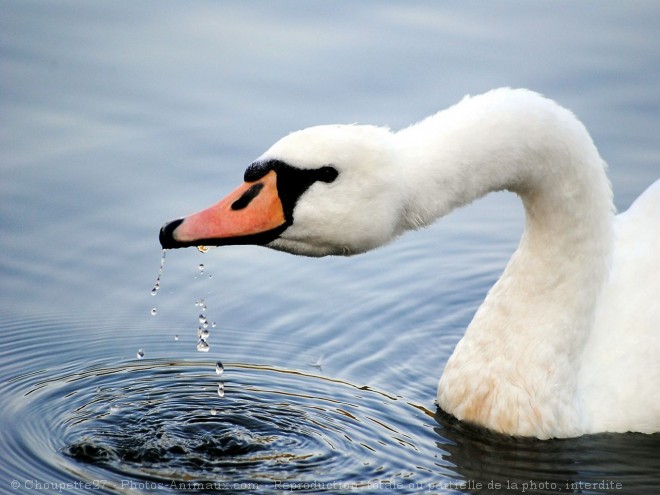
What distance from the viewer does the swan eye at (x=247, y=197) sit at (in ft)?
27.4

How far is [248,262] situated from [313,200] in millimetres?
4015

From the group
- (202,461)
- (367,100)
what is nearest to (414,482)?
(202,461)

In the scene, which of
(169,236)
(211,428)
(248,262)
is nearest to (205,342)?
(211,428)

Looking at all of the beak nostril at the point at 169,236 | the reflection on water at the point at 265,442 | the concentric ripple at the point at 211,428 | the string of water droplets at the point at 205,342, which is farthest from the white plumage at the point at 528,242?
the string of water droplets at the point at 205,342

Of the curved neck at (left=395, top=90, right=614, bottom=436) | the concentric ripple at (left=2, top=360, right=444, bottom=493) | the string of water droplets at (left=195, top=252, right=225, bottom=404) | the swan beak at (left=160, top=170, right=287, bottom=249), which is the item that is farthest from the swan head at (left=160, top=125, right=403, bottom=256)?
the concentric ripple at (left=2, top=360, right=444, bottom=493)

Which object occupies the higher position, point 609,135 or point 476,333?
point 609,135

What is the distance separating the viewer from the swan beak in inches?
327

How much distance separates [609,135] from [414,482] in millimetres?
6200

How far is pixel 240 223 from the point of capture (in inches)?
328

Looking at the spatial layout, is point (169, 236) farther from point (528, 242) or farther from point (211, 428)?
point (528, 242)

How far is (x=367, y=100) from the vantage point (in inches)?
550

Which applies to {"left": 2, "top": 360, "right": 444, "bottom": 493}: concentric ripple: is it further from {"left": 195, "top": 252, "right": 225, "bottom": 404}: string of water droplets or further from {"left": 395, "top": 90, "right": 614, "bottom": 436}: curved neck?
{"left": 395, "top": 90, "right": 614, "bottom": 436}: curved neck

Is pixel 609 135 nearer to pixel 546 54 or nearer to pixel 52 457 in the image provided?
pixel 546 54

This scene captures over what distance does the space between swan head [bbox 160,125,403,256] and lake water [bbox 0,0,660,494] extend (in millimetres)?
1502
